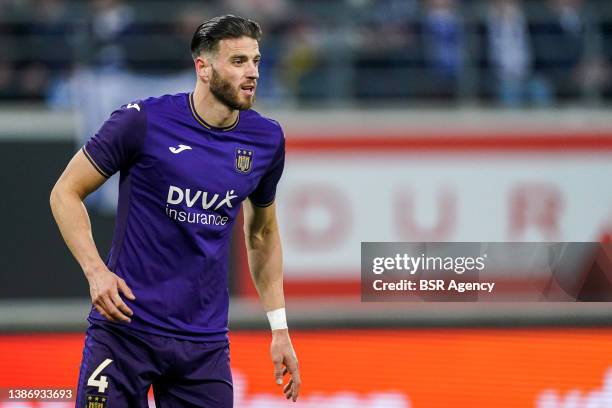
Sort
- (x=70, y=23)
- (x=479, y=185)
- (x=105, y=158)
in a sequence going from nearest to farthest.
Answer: (x=105, y=158), (x=479, y=185), (x=70, y=23)

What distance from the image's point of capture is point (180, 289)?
4.24m

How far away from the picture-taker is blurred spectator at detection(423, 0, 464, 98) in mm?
9680

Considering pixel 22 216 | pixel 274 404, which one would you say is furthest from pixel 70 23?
pixel 274 404

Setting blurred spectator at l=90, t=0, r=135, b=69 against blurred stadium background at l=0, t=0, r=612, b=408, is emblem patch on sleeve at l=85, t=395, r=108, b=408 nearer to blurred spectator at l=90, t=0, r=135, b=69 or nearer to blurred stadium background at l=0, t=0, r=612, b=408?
blurred stadium background at l=0, t=0, r=612, b=408

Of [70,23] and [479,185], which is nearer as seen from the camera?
[479,185]

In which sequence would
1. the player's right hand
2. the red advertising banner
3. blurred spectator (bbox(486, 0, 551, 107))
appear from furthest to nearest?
blurred spectator (bbox(486, 0, 551, 107))
the red advertising banner
the player's right hand

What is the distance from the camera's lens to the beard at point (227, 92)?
4.23 meters

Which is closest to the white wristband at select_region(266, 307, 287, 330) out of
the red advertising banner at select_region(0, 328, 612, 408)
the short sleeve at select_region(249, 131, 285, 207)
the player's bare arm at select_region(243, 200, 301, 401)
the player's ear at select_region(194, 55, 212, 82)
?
the player's bare arm at select_region(243, 200, 301, 401)

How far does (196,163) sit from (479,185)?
4159 mm

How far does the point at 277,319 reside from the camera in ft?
15.0

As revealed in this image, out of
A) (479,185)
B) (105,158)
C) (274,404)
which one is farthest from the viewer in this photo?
(479,185)

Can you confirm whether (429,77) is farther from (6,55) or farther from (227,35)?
(227,35)

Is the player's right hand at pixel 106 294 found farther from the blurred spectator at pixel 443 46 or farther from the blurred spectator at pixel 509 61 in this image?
the blurred spectator at pixel 509 61

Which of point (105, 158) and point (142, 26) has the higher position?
point (142, 26)
